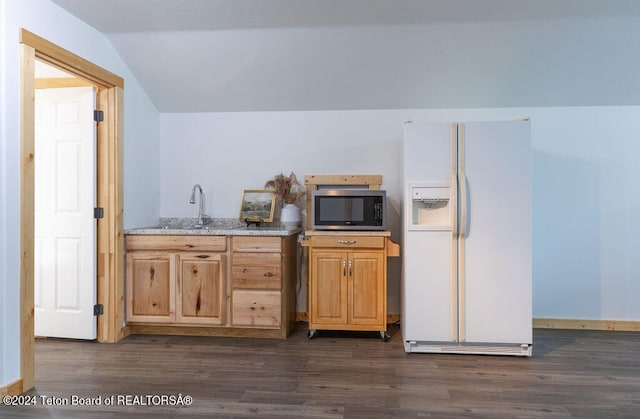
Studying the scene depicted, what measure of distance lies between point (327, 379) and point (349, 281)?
2.82 feet

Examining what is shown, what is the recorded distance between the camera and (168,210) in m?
3.75

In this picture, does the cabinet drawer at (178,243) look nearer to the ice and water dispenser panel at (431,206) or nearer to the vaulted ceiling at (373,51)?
the vaulted ceiling at (373,51)

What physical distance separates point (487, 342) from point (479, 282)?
1.44 ft

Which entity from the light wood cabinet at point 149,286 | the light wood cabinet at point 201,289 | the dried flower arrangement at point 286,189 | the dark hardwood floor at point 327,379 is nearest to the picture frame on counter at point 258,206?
the dried flower arrangement at point 286,189

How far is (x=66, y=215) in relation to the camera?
117 inches

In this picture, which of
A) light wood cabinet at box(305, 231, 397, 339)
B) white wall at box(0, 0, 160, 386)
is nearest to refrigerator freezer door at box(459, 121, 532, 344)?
light wood cabinet at box(305, 231, 397, 339)

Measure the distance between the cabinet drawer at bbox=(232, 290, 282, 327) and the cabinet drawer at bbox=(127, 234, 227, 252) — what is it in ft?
1.39

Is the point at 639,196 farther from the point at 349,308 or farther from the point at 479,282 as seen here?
the point at 349,308

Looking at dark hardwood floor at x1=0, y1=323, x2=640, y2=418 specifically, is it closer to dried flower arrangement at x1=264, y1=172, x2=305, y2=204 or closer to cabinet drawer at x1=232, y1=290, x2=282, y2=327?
cabinet drawer at x1=232, y1=290, x2=282, y2=327

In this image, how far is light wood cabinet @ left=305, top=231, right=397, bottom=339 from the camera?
3.01 m

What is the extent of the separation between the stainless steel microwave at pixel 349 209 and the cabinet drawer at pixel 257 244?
35cm

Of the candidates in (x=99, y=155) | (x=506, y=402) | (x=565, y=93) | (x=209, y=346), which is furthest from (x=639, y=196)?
(x=99, y=155)

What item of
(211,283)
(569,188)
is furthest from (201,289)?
(569,188)

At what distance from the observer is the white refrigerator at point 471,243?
271cm
